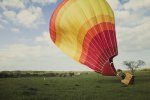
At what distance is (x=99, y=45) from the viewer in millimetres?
17516

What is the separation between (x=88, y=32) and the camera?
18.2 metres

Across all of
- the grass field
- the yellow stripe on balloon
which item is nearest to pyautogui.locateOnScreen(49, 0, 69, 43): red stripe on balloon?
the yellow stripe on balloon

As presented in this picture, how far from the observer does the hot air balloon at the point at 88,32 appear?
17312 millimetres

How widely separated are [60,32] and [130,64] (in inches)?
3652

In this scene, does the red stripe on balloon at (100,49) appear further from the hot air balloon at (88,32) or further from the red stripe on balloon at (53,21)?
the red stripe on balloon at (53,21)

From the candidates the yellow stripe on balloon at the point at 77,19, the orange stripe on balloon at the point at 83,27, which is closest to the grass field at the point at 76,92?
the yellow stripe on balloon at the point at 77,19

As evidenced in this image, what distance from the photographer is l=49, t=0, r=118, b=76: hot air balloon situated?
17312 mm

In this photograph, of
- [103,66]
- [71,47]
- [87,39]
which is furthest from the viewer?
[71,47]

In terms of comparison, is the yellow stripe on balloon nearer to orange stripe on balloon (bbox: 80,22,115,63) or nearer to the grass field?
orange stripe on balloon (bbox: 80,22,115,63)

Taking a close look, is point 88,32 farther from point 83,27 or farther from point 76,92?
point 76,92

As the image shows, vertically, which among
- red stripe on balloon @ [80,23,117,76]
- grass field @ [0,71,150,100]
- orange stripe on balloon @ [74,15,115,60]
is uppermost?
orange stripe on balloon @ [74,15,115,60]

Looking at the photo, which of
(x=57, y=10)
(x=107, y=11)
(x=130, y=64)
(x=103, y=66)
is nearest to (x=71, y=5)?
(x=57, y=10)

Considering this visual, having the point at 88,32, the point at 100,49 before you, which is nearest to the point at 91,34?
the point at 88,32

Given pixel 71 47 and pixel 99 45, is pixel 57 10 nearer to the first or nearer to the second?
pixel 71 47
